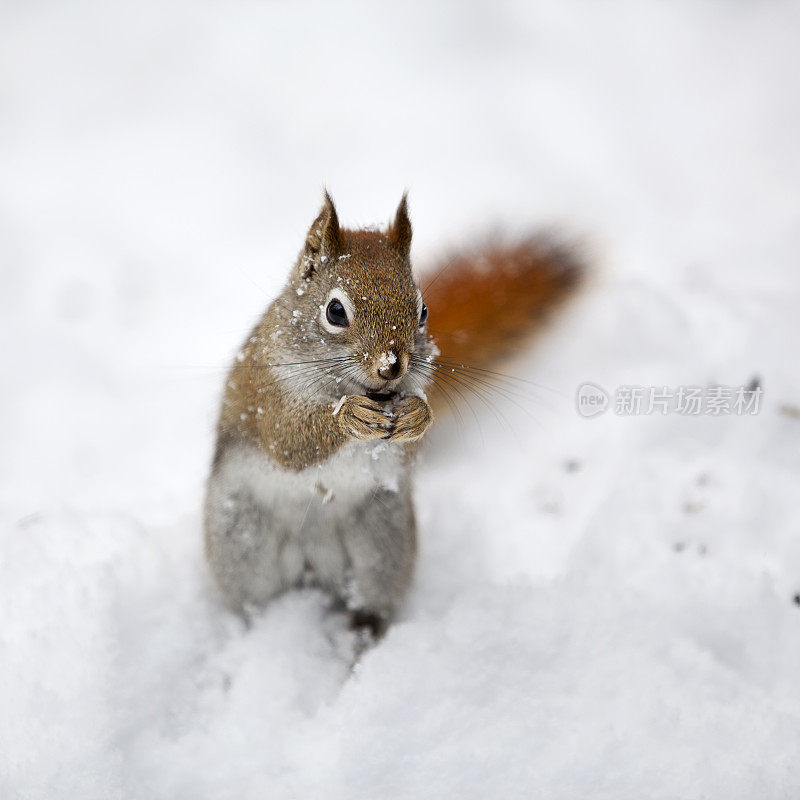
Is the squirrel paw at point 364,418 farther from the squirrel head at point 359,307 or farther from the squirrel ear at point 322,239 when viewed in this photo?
the squirrel ear at point 322,239

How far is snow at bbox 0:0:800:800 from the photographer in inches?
64.5

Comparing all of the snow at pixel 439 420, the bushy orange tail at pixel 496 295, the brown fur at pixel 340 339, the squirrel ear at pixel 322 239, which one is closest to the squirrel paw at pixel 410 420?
the brown fur at pixel 340 339

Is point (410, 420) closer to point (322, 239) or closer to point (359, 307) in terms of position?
point (359, 307)

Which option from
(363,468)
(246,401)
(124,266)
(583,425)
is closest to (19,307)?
(124,266)

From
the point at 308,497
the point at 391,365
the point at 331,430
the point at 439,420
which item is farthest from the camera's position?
the point at 439,420

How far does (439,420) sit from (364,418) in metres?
1.05

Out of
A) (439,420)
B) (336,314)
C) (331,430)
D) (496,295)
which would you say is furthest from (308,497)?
(496,295)

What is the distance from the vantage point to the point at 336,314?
162cm

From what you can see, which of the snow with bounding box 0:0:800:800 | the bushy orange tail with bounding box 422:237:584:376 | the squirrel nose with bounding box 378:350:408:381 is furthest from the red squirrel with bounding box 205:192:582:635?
the bushy orange tail with bounding box 422:237:584:376

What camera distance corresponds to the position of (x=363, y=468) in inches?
67.9

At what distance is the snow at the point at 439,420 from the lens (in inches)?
64.5

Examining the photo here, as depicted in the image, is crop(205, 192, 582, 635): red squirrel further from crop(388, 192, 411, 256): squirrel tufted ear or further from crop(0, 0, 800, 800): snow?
crop(0, 0, 800, 800): snow

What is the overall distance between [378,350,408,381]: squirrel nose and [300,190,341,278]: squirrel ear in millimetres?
302

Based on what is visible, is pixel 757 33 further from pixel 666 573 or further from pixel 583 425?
pixel 666 573
